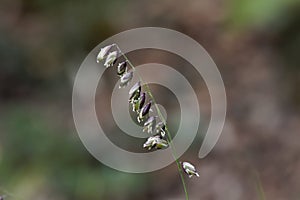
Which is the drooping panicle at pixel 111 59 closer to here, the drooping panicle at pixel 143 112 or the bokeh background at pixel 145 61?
the drooping panicle at pixel 143 112

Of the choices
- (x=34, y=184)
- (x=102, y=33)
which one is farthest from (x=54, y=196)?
(x=102, y=33)

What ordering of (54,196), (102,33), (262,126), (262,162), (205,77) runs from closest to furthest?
(54,196) → (262,162) → (262,126) → (205,77) → (102,33)

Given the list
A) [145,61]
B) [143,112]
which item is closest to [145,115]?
[143,112]

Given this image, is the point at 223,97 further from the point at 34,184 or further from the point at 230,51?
the point at 34,184

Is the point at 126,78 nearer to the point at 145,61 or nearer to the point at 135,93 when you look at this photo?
the point at 135,93

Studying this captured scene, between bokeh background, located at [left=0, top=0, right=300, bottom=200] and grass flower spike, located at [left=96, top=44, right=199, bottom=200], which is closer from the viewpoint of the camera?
grass flower spike, located at [left=96, top=44, right=199, bottom=200]

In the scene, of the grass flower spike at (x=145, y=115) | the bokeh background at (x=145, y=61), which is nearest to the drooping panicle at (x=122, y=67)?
the grass flower spike at (x=145, y=115)

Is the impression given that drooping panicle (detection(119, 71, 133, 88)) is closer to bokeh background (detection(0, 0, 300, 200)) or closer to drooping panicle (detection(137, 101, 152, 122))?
drooping panicle (detection(137, 101, 152, 122))

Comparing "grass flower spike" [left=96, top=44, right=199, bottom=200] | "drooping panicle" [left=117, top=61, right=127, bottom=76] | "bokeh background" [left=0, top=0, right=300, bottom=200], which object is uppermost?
"bokeh background" [left=0, top=0, right=300, bottom=200]

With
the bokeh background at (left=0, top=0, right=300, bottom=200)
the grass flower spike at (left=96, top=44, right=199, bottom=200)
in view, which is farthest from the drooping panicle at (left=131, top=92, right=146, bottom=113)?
the bokeh background at (left=0, top=0, right=300, bottom=200)
